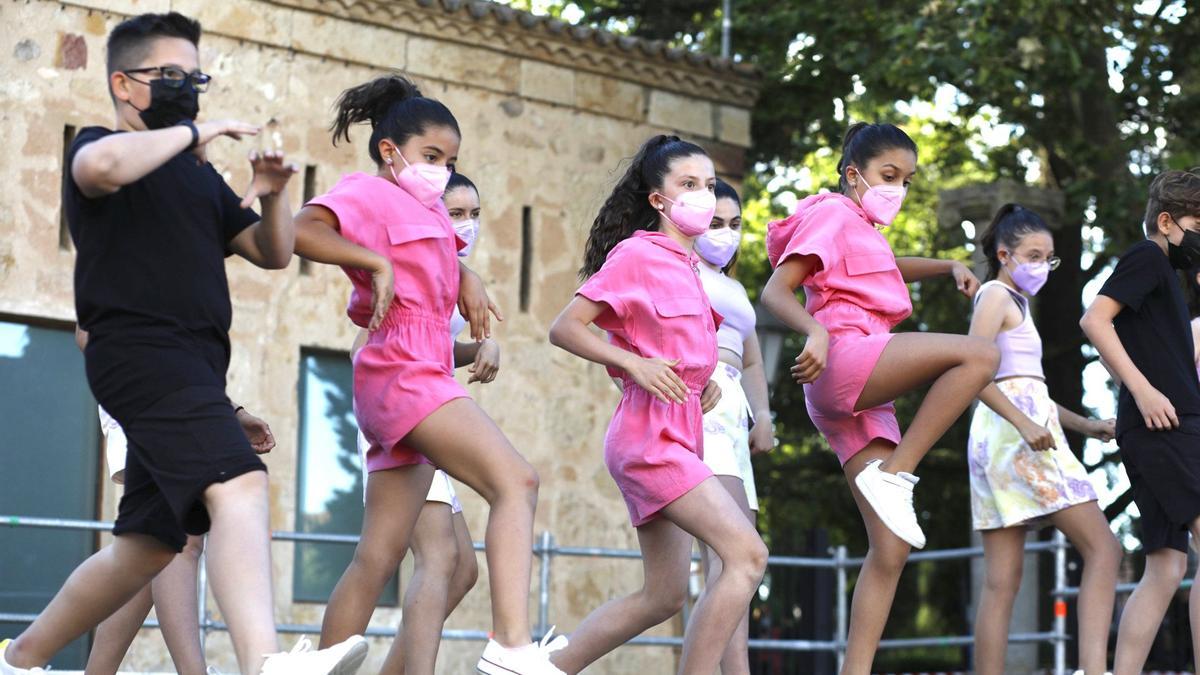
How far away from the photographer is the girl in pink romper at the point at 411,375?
17.0ft

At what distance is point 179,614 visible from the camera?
253 inches

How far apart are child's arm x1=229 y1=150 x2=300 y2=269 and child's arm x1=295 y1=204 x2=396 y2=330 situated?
0.23m

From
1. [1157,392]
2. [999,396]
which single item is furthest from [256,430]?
[1157,392]

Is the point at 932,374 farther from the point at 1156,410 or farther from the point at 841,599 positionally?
the point at 841,599

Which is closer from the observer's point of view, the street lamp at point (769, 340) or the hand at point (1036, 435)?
the hand at point (1036, 435)

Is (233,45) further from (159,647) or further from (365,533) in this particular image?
(365,533)

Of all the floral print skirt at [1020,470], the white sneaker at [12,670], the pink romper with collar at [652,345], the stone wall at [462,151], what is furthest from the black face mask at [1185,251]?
the stone wall at [462,151]

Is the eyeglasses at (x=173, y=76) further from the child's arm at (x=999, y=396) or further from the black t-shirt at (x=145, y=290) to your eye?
the child's arm at (x=999, y=396)

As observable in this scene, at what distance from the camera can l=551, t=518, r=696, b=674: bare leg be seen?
589 centimetres

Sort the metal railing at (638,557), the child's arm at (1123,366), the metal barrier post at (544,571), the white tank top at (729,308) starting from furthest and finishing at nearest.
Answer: the metal barrier post at (544,571) → the metal railing at (638,557) → the white tank top at (729,308) → the child's arm at (1123,366)

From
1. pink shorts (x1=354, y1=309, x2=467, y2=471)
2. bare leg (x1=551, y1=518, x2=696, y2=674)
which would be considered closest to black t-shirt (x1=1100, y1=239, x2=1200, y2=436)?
bare leg (x1=551, y1=518, x2=696, y2=674)

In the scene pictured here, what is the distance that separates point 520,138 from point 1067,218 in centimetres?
513

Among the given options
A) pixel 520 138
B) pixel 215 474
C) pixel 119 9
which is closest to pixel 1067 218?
pixel 520 138

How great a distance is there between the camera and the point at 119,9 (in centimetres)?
1220
